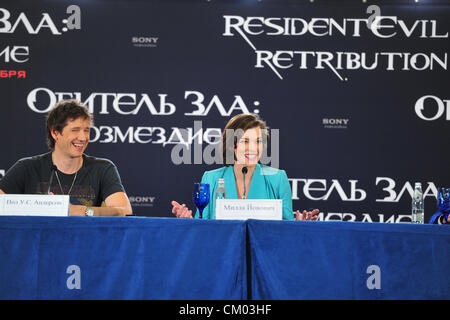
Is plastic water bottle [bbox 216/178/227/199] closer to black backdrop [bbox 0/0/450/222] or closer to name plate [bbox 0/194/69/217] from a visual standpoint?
name plate [bbox 0/194/69/217]

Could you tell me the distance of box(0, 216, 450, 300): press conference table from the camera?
1.81m

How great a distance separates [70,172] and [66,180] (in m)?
0.06

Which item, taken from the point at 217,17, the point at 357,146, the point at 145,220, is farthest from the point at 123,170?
the point at 145,220

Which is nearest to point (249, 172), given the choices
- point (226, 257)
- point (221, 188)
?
point (221, 188)

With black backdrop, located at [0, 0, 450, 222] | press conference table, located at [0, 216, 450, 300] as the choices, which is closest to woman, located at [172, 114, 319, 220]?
press conference table, located at [0, 216, 450, 300]

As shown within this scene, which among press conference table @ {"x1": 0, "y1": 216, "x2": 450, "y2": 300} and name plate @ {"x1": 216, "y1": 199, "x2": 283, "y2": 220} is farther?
name plate @ {"x1": 216, "y1": 199, "x2": 283, "y2": 220}

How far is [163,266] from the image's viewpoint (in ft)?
5.99

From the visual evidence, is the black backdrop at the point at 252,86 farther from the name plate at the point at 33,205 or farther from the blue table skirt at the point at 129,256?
the blue table skirt at the point at 129,256

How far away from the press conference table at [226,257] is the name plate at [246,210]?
123 millimetres

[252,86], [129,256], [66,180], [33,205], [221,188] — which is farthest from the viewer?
[252,86]

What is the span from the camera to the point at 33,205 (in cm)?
194

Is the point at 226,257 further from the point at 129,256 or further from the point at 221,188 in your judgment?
the point at 221,188

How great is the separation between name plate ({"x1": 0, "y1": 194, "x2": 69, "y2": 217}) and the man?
764 mm

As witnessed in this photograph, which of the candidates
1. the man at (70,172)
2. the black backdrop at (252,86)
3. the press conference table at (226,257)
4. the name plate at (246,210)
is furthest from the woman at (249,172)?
the black backdrop at (252,86)
